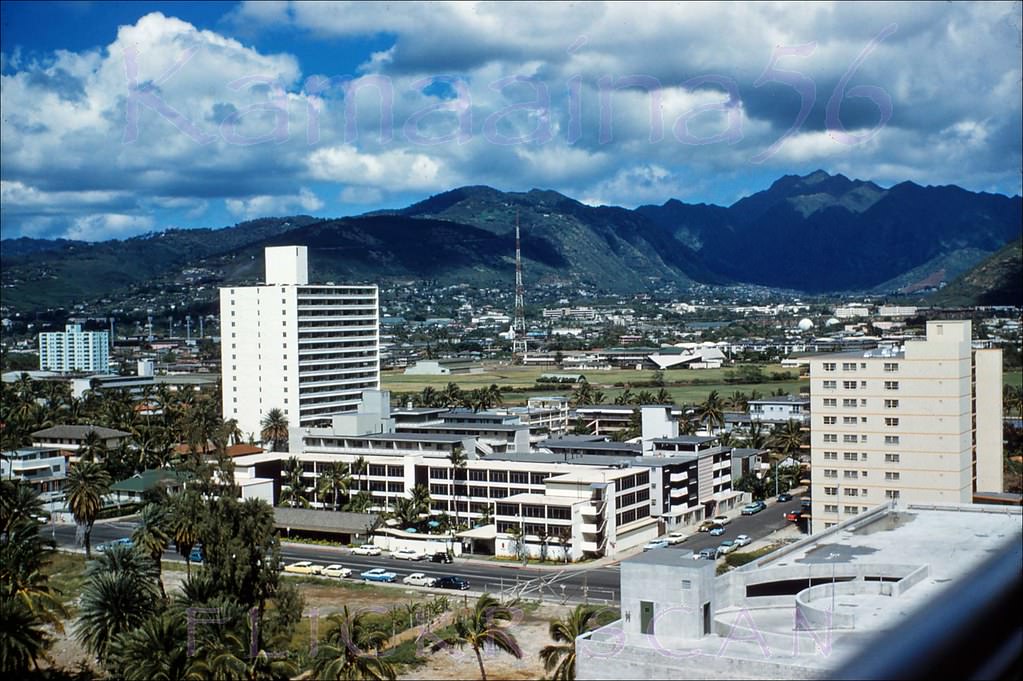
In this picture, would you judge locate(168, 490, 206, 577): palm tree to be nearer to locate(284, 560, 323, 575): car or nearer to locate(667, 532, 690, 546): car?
locate(284, 560, 323, 575): car

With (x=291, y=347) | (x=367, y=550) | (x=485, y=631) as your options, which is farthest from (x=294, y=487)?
(x=485, y=631)

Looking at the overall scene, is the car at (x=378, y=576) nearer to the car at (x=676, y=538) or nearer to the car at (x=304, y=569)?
the car at (x=304, y=569)

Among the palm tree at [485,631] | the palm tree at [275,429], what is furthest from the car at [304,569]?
the palm tree at [275,429]

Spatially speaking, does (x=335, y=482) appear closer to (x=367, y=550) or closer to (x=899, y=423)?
(x=367, y=550)

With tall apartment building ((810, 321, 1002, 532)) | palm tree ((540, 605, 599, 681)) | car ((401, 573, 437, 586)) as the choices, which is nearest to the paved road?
car ((401, 573, 437, 586))

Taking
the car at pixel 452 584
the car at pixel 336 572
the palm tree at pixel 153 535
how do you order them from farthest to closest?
the car at pixel 336 572
the car at pixel 452 584
the palm tree at pixel 153 535

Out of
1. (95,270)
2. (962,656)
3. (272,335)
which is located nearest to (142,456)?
(272,335)
